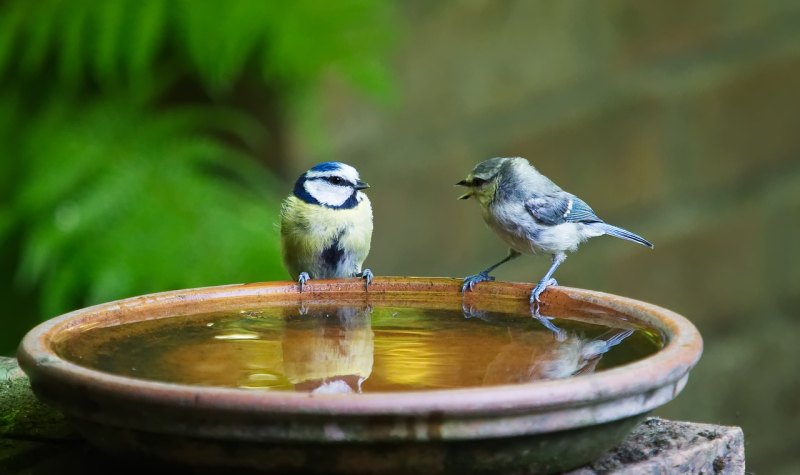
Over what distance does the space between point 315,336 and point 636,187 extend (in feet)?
10.2

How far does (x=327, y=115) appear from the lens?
12.7 ft

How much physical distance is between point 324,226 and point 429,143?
1.49m

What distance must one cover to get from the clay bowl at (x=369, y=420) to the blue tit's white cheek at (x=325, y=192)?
1325 mm

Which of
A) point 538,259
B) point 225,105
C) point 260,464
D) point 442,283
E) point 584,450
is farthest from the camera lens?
point 538,259

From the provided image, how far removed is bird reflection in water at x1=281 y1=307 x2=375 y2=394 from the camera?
5.40ft

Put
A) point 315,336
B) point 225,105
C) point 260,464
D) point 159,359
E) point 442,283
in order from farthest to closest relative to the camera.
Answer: point 225,105, point 442,283, point 315,336, point 159,359, point 260,464

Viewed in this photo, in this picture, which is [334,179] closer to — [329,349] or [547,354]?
[329,349]

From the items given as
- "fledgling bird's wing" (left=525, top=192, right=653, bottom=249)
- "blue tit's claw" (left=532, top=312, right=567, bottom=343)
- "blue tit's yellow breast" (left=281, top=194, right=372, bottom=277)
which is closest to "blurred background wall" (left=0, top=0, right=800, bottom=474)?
"blue tit's yellow breast" (left=281, top=194, right=372, bottom=277)

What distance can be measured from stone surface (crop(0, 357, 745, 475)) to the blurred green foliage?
59.9 inches

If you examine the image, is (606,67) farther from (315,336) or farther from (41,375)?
(41,375)

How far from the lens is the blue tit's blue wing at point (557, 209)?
9.09 feet

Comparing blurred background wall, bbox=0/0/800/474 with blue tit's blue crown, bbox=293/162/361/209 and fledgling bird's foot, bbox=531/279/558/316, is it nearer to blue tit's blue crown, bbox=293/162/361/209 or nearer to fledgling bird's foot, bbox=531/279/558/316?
blue tit's blue crown, bbox=293/162/361/209

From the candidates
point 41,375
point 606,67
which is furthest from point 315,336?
point 606,67

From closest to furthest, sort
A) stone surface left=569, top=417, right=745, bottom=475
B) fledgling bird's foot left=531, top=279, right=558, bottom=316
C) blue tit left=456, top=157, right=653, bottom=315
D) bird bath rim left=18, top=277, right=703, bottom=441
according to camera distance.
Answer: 1. bird bath rim left=18, top=277, right=703, bottom=441
2. stone surface left=569, top=417, right=745, bottom=475
3. fledgling bird's foot left=531, top=279, right=558, bottom=316
4. blue tit left=456, top=157, right=653, bottom=315
